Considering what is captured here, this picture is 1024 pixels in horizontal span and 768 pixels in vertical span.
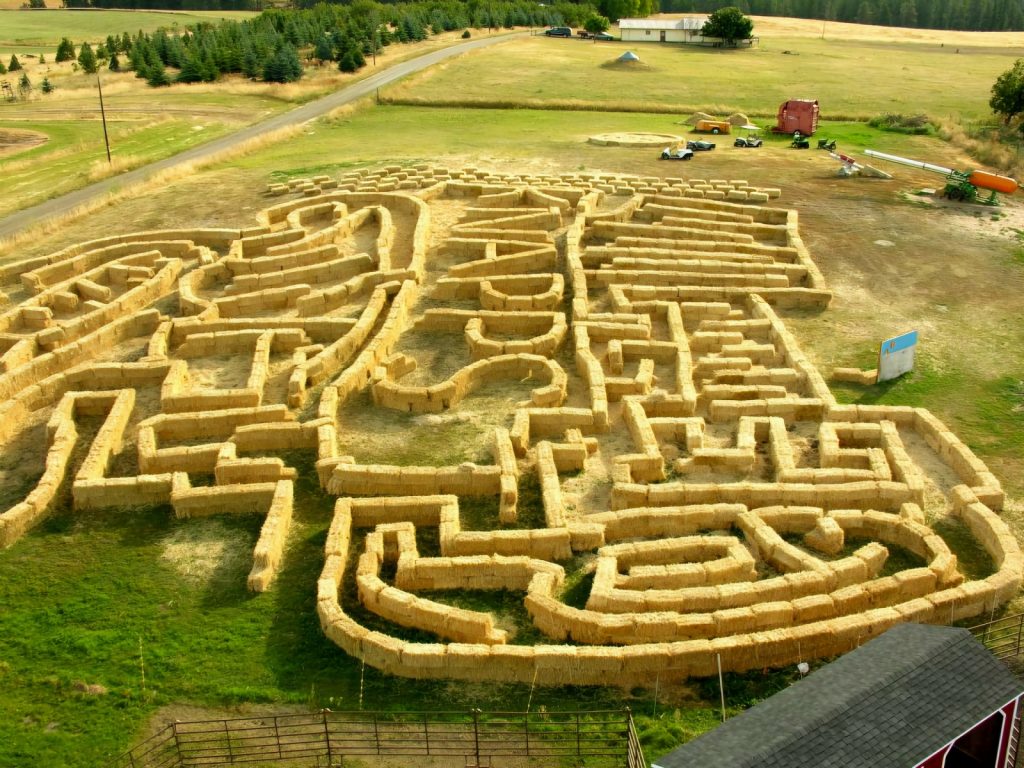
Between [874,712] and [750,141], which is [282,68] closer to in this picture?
[750,141]

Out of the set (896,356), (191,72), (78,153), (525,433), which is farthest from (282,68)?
(896,356)

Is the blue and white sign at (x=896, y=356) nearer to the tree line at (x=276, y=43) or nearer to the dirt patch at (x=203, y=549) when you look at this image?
the dirt patch at (x=203, y=549)

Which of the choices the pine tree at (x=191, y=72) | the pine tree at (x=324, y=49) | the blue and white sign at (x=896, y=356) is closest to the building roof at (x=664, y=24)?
the pine tree at (x=324, y=49)

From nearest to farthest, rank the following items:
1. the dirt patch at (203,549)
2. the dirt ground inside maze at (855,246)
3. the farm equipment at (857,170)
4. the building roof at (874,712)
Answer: the building roof at (874,712), the dirt patch at (203,549), the dirt ground inside maze at (855,246), the farm equipment at (857,170)

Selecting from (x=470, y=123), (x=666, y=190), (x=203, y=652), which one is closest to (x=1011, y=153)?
(x=666, y=190)

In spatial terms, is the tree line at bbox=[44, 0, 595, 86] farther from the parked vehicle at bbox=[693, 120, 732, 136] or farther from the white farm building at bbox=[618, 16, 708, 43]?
the parked vehicle at bbox=[693, 120, 732, 136]

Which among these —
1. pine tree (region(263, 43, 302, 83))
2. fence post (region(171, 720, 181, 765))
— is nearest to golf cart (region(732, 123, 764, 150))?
pine tree (region(263, 43, 302, 83))

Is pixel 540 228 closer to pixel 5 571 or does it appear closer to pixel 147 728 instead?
pixel 5 571
